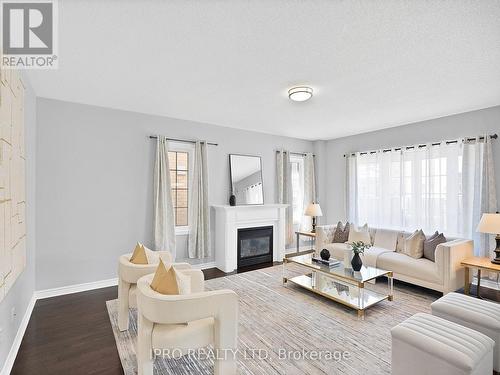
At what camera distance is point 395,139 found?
5.06 meters

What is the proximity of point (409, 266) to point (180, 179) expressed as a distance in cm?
387

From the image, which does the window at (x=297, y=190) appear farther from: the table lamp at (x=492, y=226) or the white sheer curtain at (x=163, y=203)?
the table lamp at (x=492, y=226)

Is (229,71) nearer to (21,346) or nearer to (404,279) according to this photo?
(21,346)

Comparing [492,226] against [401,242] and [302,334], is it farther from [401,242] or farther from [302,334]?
[302,334]

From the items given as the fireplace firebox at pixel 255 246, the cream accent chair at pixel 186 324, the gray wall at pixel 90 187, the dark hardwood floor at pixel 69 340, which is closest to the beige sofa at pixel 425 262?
the fireplace firebox at pixel 255 246

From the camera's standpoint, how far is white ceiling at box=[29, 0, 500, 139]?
5.86 feet

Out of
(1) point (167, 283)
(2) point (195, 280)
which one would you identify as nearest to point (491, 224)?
(2) point (195, 280)

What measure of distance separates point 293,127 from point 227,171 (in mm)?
1572

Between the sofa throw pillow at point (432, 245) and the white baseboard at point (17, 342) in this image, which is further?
the sofa throw pillow at point (432, 245)

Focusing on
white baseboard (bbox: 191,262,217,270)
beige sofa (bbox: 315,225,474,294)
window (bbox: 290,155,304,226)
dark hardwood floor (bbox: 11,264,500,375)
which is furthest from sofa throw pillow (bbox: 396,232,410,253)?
white baseboard (bbox: 191,262,217,270)

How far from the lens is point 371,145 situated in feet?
18.0

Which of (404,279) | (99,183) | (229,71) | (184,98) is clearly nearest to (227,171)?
(184,98)

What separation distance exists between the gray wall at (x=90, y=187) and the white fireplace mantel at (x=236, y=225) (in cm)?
71

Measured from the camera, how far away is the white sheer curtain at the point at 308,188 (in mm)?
6258
